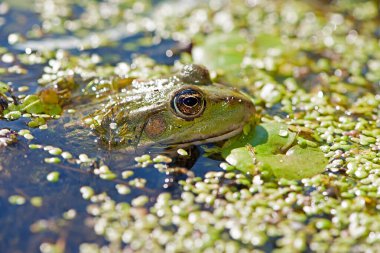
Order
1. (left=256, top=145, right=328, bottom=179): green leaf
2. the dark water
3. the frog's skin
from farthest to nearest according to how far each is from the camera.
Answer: the frog's skin
(left=256, top=145, right=328, bottom=179): green leaf
the dark water

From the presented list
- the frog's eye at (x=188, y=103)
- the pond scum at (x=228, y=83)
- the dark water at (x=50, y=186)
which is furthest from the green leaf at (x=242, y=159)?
the frog's eye at (x=188, y=103)

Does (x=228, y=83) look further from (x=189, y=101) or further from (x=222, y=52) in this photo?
(x=189, y=101)

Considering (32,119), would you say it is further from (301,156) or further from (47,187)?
(301,156)

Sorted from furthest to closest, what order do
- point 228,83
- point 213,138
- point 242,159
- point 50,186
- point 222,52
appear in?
1. point 222,52
2. point 228,83
3. point 213,138
4. point 242,159
5. point 50,186

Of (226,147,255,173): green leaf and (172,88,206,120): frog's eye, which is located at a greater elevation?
(172,88,206,120): frog's eye

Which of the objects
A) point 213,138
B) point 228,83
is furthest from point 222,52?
point 213,138

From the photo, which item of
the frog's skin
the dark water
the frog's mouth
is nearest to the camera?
the dark water

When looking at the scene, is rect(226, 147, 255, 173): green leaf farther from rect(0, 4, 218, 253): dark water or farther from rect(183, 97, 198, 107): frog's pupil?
Result: rect(183, 97, 198, 107): frog's pupil

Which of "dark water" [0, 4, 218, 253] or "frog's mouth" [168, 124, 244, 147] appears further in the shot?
"frog's mouth" [168, 124, 244, 147]

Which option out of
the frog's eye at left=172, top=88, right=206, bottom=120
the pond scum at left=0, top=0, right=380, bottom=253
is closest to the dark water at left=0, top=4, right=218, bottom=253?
the pond scum at left=0, top=0, right=380, bottom=253
